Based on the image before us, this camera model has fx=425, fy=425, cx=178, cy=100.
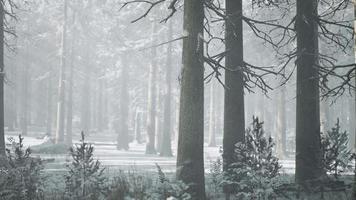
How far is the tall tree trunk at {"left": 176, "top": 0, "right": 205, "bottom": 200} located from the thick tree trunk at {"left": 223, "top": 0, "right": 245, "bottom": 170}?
2079mm

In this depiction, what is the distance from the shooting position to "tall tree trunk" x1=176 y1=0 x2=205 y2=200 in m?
8.76

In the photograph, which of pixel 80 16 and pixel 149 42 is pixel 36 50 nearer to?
pixel 80 16

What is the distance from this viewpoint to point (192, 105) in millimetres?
8805

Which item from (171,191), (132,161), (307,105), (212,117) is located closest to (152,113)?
(132,161)

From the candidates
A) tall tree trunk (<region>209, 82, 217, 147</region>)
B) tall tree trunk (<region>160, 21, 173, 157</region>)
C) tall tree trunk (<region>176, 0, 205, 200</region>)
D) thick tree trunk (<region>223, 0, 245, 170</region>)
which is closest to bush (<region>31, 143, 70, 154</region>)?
tall tree trunk (<region>160, 21, 173, 157</region>)

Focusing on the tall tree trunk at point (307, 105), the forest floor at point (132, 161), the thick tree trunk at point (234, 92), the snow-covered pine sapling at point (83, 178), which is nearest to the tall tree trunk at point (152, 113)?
the forest floor at point (132, 161)

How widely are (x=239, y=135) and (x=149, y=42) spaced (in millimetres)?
21348

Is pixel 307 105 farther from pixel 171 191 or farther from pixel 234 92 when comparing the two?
pixel 171 191

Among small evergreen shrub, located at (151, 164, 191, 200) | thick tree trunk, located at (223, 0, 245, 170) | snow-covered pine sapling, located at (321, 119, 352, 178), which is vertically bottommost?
small evergreen shrub, located at (151, 164, 191, 200)

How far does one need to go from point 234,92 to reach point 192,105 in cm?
233

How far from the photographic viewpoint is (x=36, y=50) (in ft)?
150

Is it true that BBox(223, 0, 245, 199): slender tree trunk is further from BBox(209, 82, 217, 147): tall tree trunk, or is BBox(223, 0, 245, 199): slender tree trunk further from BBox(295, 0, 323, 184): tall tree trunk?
BBox(209, 82, 217, 147): tall tree trunk

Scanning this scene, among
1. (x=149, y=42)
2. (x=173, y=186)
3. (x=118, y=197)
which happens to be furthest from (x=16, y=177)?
(x=149, y=42)

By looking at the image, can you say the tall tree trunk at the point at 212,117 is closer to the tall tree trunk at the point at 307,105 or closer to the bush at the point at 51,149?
the bush at the point at 51,149
